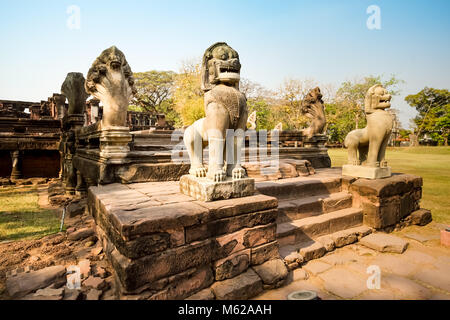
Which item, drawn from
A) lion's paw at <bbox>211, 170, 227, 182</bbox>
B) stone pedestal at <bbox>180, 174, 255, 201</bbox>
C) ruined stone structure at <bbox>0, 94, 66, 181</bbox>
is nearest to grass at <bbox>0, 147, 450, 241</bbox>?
ruined stone structure at <bbox>0, 94, 66, 181</bbox>

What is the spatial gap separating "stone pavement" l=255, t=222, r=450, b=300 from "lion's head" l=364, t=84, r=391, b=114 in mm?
2224

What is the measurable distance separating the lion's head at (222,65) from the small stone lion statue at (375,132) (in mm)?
2852

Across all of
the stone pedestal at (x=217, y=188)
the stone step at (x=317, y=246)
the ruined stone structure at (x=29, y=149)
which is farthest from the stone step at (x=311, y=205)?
the ruined stone structure at (x=29, y=149)

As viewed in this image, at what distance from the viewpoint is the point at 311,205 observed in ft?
12.0

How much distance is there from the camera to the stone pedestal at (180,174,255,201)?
95.5 inches

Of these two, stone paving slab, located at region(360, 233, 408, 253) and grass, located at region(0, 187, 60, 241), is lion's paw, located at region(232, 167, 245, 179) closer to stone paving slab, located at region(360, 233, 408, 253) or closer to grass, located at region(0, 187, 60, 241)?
stone paving slab, located at region(360, 233, 408, 253)

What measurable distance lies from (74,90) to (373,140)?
6.82 meters

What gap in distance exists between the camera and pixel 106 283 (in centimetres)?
221

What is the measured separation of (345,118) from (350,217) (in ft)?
111

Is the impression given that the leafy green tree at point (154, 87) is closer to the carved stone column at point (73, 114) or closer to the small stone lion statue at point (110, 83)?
the carved stone column at point (73, 114)

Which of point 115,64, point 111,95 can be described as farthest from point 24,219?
point 115,64

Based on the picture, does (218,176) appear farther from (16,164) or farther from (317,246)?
(16,164)

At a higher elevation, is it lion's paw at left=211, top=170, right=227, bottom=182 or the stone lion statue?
the stone lion statue
